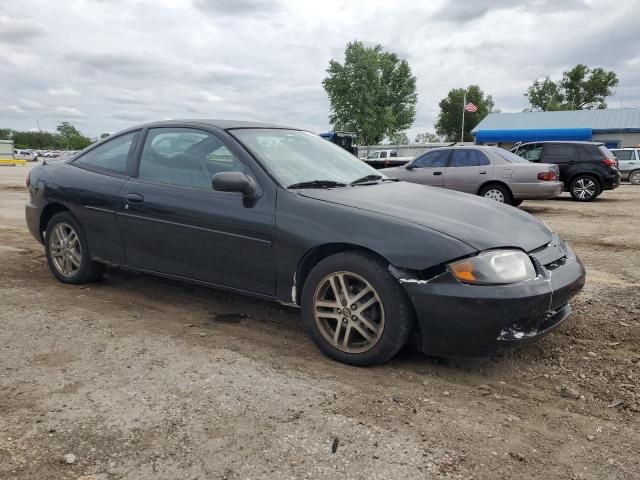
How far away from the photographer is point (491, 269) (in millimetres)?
2762

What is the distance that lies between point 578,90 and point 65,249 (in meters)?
79.4

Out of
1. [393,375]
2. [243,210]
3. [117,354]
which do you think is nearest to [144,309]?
[117,354]

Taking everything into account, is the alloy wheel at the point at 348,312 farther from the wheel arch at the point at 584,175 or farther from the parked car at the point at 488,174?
the wheel arch at the point at 584,175

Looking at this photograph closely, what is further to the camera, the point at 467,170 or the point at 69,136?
the point at 69,136

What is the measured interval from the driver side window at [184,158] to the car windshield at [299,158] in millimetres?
193

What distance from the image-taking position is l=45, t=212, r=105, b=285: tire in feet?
14.8

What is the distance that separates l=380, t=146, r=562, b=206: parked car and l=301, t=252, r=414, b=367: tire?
331 inches

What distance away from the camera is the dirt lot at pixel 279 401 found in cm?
216

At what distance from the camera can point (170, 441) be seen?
2285 mm

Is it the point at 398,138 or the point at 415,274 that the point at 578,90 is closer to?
the point at 398,138

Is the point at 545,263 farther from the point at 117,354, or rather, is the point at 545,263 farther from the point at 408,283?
the point at 117,354

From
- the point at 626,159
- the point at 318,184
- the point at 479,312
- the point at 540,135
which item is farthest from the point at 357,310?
the point at 540,135

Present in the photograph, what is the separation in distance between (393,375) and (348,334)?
346 millimetres

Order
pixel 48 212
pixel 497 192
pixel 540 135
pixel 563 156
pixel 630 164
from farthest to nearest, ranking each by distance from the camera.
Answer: pixel 540 135 < pixel 630 164 < pixel 563 156 < pixel 497 192 < pixel 48 212
